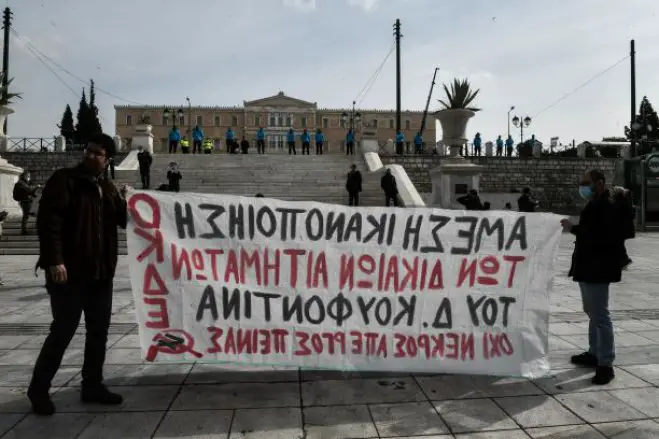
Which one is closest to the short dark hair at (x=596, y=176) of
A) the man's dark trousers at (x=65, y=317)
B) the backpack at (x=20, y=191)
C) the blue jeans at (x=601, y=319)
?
the blue jeans at (x=601, y=319)

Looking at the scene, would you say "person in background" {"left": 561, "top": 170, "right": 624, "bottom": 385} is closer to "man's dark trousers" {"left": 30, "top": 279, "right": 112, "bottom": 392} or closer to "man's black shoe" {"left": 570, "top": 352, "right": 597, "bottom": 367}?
"man's black shoe" {"left": 570, "top": 352, "right": 597, "bottom": 367}

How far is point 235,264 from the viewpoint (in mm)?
3678

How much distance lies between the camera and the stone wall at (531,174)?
2641 cm

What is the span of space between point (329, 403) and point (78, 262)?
1.84 meters

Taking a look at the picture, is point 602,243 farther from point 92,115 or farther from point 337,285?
point 92,115

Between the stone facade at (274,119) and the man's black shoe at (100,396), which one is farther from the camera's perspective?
the stone facade at (274,119)

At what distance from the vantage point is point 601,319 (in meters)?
3.80

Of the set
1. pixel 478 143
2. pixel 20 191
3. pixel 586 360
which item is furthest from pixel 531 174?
pixel 586 360

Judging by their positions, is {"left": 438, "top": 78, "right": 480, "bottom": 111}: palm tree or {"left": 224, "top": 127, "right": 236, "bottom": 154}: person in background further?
{"left": 224, "top": 127, "right": 236, "bottom": 154}: person in background

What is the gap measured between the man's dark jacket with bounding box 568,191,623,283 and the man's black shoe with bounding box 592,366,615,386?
651mm

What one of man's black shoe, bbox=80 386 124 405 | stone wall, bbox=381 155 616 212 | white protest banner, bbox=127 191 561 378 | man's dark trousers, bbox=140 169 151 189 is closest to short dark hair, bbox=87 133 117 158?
white protest banner, bbox=127 191 561 378

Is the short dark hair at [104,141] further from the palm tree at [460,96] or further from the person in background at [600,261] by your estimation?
the palm tree at [460,96]

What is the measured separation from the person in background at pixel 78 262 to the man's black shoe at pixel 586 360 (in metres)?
3.53

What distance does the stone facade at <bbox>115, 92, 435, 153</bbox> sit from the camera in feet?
291
